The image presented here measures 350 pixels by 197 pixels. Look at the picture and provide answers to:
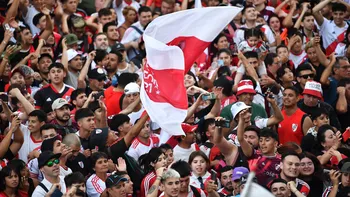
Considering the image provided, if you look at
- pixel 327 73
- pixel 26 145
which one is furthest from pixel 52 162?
pixel 327 73

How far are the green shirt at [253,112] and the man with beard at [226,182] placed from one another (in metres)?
1.79

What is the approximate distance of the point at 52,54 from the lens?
63.3ft

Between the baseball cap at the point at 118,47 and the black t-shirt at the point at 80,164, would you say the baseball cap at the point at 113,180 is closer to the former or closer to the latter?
the black t-shirt at the point at 80,164

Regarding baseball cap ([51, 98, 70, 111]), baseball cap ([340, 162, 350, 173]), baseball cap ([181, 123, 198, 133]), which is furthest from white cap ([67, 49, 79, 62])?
baseball cap ([340, 162, 350, 173])

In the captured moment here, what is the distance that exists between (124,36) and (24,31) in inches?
96.0

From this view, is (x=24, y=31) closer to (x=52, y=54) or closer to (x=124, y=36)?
(x=52, y=54)

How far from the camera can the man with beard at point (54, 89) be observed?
17.7m

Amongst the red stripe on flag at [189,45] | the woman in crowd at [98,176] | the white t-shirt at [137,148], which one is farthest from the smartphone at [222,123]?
the woman in crowd at [98,176]

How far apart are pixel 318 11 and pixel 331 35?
18.1 inches

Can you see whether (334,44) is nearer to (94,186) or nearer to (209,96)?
(209,96)

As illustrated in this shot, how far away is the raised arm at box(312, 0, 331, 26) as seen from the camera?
71.2ft

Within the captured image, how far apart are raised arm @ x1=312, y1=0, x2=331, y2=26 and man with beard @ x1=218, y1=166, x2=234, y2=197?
708cm

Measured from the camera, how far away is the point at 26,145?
16.1m

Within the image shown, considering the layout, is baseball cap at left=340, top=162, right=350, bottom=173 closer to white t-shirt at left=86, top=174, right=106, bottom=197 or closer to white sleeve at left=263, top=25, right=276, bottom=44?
white t-shirt at left=86, top=174, right=106, bottom=197
